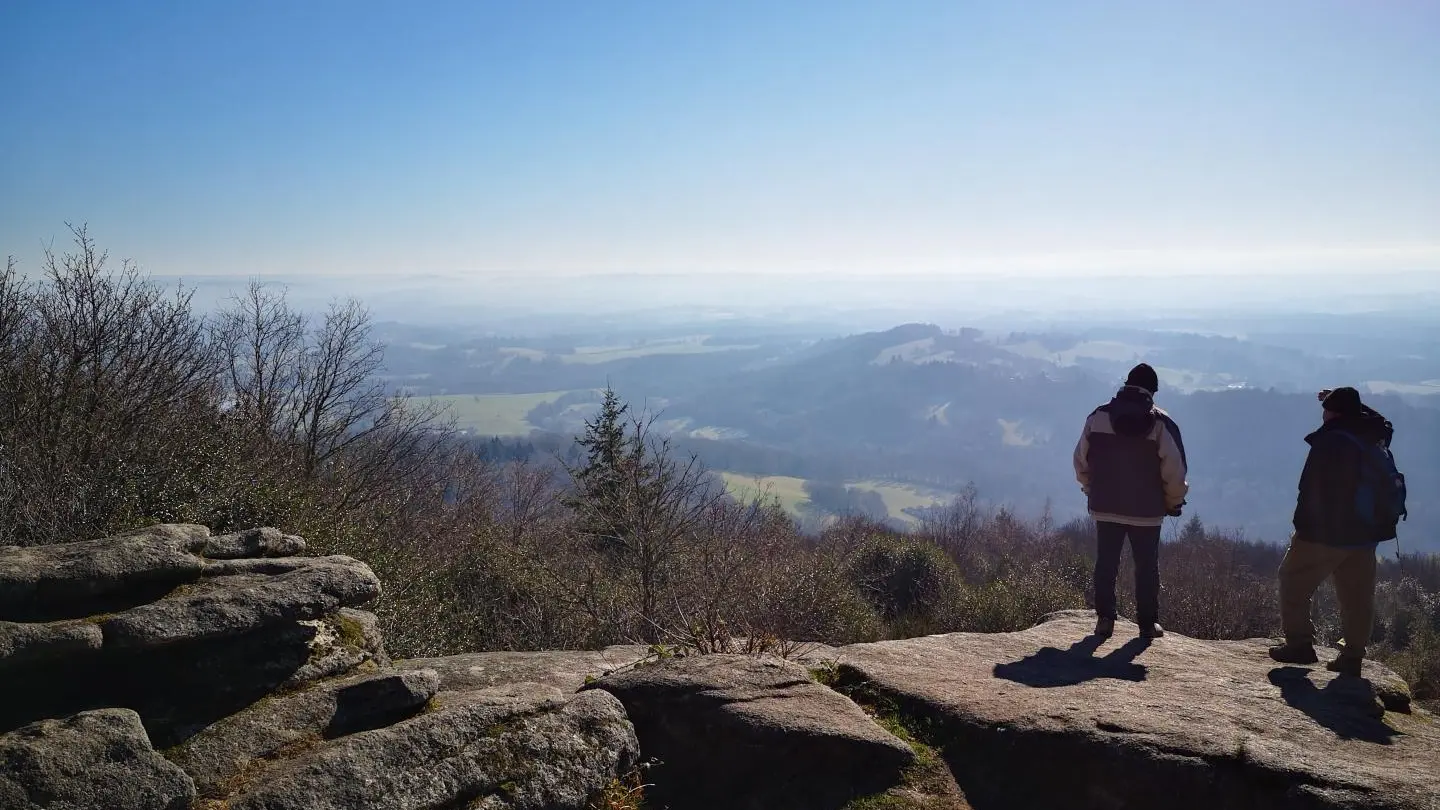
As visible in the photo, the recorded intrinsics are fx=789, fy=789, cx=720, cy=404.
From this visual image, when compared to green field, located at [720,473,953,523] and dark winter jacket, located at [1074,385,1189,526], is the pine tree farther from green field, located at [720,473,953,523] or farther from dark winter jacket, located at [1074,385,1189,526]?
green field, located at [720,473,953,523]

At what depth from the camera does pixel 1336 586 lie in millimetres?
6531

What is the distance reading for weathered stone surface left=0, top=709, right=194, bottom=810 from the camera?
3.27m

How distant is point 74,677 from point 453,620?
415 inches

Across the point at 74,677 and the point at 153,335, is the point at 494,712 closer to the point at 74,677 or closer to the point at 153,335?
the point at 74,677

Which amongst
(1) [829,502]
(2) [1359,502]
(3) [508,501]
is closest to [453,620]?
(2) [1359,502]

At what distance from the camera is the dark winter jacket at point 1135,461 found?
6.79 meters

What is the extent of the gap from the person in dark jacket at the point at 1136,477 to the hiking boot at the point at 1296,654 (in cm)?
92

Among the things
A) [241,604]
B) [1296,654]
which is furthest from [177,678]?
[1296,654]

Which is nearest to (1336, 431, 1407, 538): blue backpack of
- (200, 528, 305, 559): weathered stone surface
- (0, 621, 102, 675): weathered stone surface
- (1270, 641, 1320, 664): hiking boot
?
(1270, 641, 1320, 664): hiking boot

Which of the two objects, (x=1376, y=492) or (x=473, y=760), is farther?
(x=1376, y=492)

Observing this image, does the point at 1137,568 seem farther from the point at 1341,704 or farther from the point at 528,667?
the point at 528,667

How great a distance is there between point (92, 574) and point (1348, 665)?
28.8 feet

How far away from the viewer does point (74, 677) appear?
4094 mm

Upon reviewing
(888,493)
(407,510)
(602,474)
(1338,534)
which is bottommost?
(888,493)
